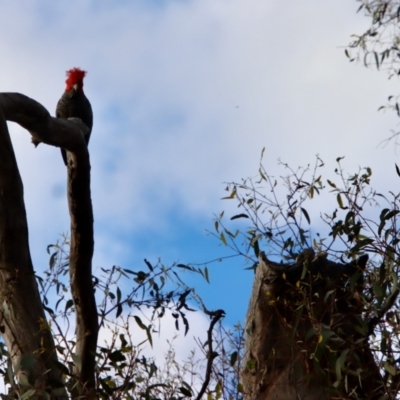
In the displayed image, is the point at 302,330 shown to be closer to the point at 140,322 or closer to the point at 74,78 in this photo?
the point at 140,322

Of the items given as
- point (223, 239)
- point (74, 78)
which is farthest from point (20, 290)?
point (74, 78)

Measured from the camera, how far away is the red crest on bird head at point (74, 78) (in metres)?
5.58

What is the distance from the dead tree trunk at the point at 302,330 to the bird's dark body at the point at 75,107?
282 cm

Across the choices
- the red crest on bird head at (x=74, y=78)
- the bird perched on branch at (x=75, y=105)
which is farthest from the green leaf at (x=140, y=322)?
the red crest on bird head at (x=74, y=78)

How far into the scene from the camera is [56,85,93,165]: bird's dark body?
5164 millimetres

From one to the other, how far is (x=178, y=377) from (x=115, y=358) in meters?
0.77

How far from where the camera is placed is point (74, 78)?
5.74 m

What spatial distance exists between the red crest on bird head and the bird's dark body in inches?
6.8

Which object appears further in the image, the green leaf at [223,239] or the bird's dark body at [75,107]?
the bird's dark body at [75,107]

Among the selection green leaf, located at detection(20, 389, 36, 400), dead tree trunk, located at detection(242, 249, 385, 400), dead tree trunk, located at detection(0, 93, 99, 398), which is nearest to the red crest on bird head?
dead tree trunk, located at detection(0, 93, 99, 398)

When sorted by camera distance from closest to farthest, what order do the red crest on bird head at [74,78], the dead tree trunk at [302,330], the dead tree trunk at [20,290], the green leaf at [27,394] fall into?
the green leaf at [27,394] < the dead tree trunk at [20,290] < the dead tree trunk at [302,330] < the red crest on bird head at [74,78]

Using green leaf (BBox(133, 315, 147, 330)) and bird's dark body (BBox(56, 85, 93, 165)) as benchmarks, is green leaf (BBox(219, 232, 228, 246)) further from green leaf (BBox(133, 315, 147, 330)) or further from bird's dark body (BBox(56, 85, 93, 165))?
bird's dark body (BBox(56, 85, 93, 165))

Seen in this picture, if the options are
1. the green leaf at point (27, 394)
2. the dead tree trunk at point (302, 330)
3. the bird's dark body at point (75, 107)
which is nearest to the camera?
the green leaf at point (27, 394)

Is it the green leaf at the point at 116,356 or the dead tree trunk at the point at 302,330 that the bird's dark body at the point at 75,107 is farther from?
the green leaf at the point at 116,356
